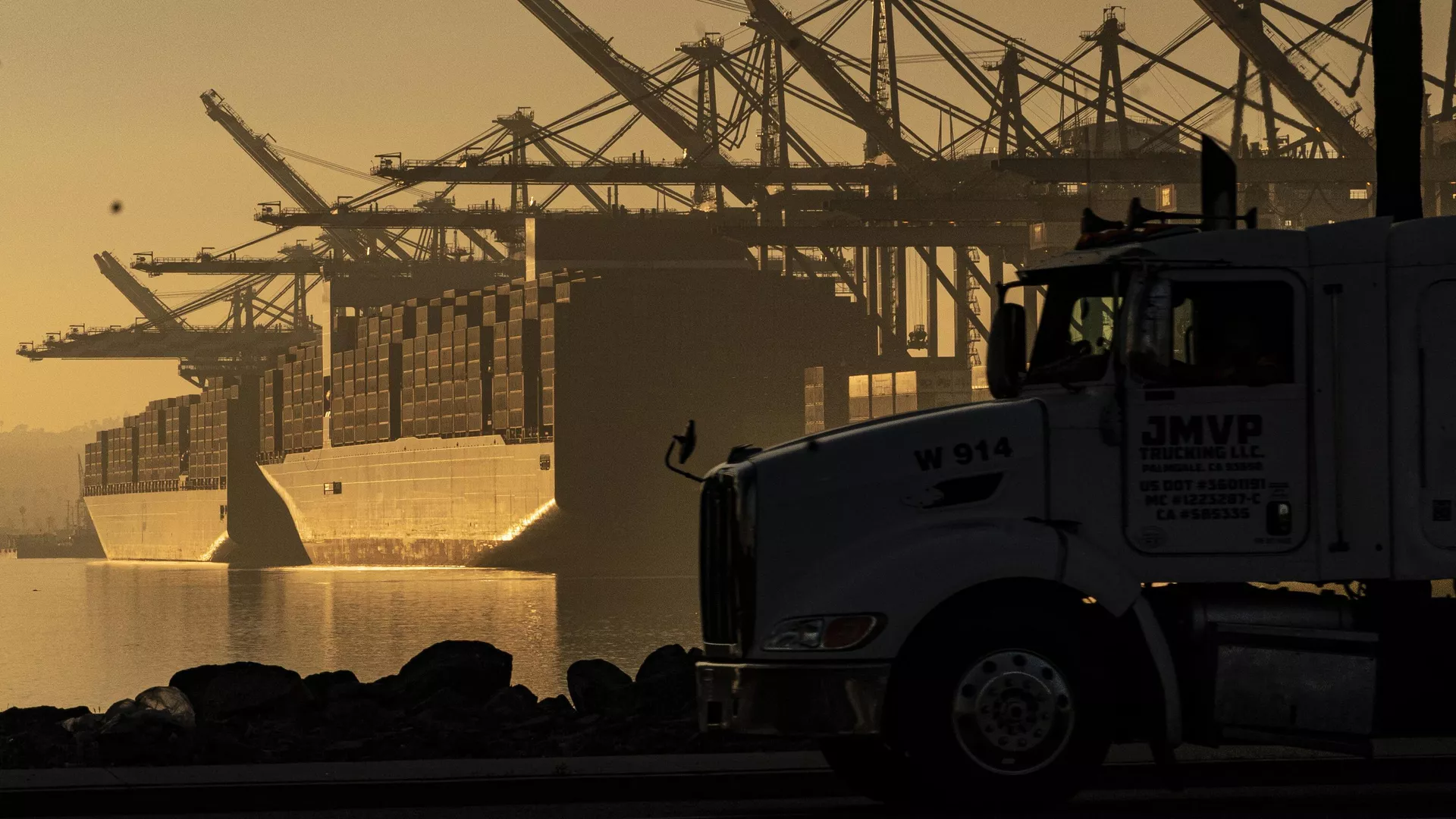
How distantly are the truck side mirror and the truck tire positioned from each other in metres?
1.23

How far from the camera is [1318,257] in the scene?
31.1 ft

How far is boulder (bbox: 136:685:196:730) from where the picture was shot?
13672 mm

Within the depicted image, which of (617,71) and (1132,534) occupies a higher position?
(617,71)

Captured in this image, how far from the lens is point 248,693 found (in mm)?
15531

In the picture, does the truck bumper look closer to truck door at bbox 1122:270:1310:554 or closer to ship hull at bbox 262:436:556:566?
truck door at bbox 1122:270:1310:554

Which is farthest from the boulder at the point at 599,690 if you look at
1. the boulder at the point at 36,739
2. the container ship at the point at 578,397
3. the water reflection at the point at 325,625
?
the container ship at the point at 578,397

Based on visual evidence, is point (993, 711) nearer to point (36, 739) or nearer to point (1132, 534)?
point (1132, 534)

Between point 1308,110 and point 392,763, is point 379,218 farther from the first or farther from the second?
point 392,763

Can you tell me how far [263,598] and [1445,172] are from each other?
7740 cm

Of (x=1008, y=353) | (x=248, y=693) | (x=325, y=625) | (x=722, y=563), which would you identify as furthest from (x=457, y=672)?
(x=325, y=625)

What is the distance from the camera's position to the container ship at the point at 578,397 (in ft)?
468

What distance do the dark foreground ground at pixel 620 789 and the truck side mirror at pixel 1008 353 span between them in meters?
2.06

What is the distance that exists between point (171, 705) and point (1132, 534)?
7834mm

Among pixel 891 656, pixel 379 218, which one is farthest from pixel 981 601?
pixel 379 218
